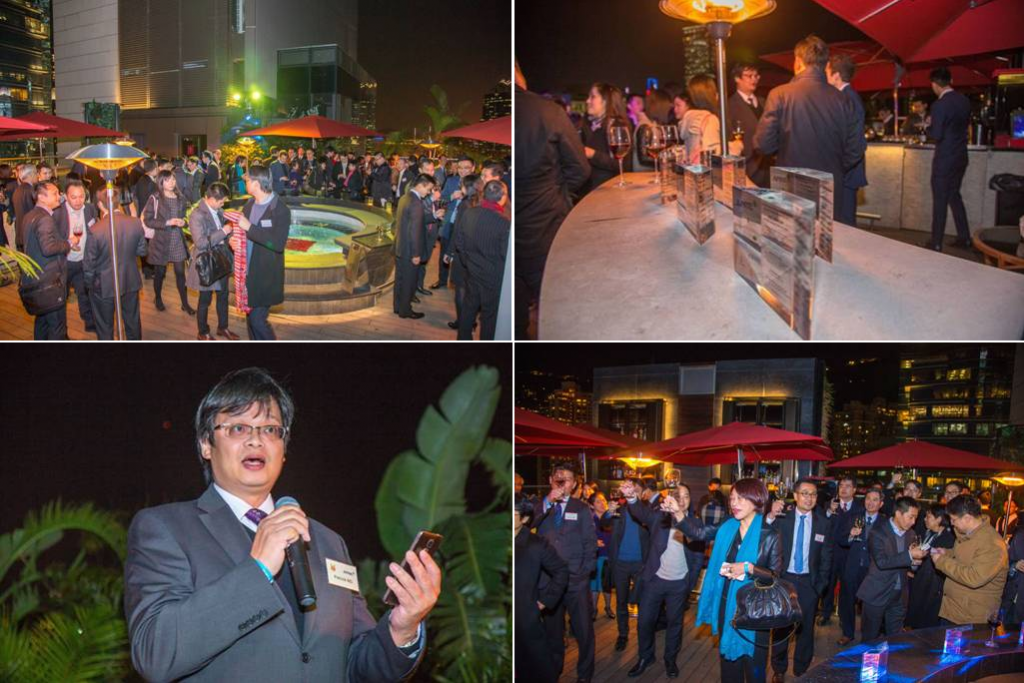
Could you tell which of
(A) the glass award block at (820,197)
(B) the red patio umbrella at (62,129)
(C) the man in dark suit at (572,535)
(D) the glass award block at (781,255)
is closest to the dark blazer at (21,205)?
(B) the red patio umbrella at (62,129)

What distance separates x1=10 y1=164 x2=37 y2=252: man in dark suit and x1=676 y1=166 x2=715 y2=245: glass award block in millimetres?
2773

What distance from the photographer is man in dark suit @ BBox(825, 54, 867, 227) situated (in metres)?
3.42

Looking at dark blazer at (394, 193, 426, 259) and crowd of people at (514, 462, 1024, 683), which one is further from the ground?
dark blazer at (394, 193, 426, 259)

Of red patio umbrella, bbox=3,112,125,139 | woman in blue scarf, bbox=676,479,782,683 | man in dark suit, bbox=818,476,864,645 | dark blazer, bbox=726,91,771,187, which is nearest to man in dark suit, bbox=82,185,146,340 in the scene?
red patio umbrella, bbox=3,112,125,139

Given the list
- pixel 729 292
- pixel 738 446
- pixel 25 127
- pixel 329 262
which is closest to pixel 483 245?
pixel 329 262

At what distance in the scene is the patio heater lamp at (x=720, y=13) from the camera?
312 cm

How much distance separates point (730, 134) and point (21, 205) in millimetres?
2995

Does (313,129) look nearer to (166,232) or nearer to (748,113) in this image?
(166,232)

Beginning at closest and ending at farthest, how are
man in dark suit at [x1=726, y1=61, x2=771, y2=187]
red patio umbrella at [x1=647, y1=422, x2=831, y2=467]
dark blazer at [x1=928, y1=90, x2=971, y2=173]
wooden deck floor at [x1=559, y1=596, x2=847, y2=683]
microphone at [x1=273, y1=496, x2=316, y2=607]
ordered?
microphone at [x1=273, y1=496, x2=316, y2=607] → man in dark suit at [x1=726, y1=61, x2=771, y2=187] → dark blazer at [x1=928, y1=90, x2=971, y2=173] → red patio umbrella at [x1=647, y1=422, x2=831, y2=467] → wooden deck floor at [x1=559, y1=596, x2=847, y2=683]

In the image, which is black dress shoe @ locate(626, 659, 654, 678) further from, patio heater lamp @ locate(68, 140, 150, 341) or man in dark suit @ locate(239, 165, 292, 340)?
patio heater lamp @ locate(68, 140, 150, 341)

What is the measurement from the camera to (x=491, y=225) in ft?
12.8

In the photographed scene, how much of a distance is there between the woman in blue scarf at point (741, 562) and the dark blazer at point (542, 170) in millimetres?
1272

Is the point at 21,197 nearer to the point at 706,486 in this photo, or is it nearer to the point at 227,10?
the point at 227,10

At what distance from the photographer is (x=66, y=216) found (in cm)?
403
